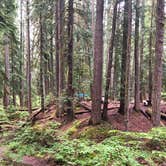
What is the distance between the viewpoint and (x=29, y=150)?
9.23 meters

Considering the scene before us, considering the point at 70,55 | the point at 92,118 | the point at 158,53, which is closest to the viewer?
the point at 158,53

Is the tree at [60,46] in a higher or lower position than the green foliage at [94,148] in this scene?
higher

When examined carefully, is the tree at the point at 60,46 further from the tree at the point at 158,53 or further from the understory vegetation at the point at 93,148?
the tree at the point at 158,53

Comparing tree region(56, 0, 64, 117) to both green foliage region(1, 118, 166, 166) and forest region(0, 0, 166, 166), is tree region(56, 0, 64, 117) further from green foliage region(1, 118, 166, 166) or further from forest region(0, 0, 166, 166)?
green foliage region(1, 118, 166, 166)

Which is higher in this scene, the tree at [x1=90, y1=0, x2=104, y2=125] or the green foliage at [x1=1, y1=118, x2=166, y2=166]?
the tree at [x1=90, y1=0, x2=104, y2=125]

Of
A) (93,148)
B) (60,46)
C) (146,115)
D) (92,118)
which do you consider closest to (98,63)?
(92,118)

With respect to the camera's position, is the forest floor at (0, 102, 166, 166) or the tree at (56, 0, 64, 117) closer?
the forest floor at (0, 102, 166, 166)

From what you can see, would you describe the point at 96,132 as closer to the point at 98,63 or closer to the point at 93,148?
the point at 93,148

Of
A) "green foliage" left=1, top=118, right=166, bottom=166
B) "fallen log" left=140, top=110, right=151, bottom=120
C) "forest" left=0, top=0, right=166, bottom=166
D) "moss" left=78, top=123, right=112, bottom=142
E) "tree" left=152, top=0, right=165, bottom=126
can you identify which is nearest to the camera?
"green foliage" left=1, top=118, right=166, bottom=166

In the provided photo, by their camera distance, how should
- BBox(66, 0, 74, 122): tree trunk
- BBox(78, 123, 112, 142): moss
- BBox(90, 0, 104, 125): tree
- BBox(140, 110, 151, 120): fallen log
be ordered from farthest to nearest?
BBox(140, 110, 151, 120): fallen log → BBox(66, 0, 74, 122): tree trunk → BBox(90, 0, 104, 125): tree → BBox(78, 123, 112, 142): moss

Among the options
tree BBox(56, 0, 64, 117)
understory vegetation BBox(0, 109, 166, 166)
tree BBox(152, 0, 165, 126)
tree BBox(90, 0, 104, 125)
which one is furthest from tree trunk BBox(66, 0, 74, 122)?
tree BBox(152, 0, 165, 126)

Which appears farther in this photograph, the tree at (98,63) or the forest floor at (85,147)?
the tree at (98,63)

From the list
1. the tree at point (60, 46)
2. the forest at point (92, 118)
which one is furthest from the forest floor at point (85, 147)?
the tree at point (60, 46)

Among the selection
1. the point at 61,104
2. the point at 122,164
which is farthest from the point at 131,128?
the point at 122,164
